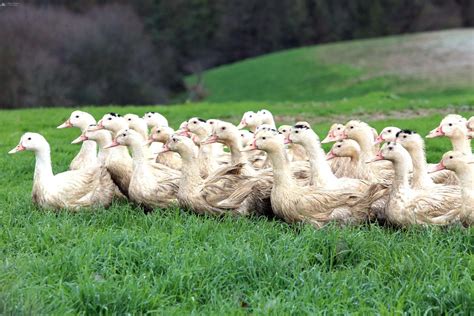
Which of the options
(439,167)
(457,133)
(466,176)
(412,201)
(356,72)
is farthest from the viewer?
(356,72)

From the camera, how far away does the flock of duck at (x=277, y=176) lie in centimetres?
617

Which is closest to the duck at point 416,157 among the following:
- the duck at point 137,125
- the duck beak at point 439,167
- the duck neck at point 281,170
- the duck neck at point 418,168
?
the duck neck at point 418,168

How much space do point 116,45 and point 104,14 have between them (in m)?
3.54

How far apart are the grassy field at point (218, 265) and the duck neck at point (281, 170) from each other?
15.5 inches

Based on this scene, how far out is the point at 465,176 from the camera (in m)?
5.89

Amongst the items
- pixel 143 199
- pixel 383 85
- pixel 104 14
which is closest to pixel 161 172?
pixel 143 199

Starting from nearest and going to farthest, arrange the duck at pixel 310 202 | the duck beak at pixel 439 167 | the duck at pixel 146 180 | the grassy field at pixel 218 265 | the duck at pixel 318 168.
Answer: the grassy field at pixel 218 265 → the duck beak at pixel 439 167 → the duck at pixel 310 202 → the duck at pixel 318 168 → the duck at pixel 146 180

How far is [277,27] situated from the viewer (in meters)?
56.2

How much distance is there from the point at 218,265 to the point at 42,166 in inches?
120

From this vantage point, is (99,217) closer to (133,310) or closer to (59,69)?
(133,310)

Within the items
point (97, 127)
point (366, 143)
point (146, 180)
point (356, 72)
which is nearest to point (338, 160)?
point (366, 143)

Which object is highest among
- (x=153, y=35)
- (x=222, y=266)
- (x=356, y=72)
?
(x=222, y=266)

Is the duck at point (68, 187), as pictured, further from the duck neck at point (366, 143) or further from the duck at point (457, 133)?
the duck at point (457, 133)

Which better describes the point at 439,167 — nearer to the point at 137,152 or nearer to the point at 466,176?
the point at 466,176
